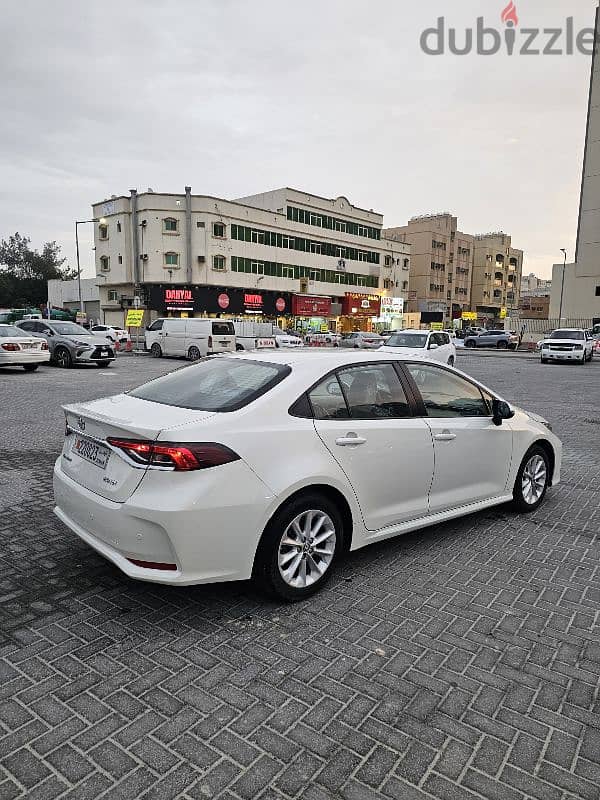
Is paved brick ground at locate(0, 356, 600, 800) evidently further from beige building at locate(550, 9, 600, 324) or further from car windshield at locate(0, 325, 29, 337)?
beige building at locate(550, 9, 600, 324)

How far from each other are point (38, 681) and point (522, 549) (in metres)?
3.49

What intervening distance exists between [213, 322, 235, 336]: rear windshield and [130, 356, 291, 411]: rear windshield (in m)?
21.3

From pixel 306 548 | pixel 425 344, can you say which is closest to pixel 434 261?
pixel 425 344

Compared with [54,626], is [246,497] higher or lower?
higher

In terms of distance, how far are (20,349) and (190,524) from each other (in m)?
16.4

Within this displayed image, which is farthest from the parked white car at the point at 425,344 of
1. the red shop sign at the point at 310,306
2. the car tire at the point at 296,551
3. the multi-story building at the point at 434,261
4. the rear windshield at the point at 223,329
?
the multi-story building at the point at 434,261

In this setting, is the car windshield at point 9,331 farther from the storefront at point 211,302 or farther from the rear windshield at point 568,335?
the storefront at point 211,302

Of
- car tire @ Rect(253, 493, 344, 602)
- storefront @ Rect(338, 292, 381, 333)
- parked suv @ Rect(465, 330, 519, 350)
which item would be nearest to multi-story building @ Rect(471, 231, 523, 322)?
storefront @ Rect(338, 292, 381, 333)

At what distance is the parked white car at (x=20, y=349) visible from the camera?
55.6 feet

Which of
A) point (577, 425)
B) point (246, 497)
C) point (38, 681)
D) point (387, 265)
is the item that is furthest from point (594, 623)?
point (387, 265)

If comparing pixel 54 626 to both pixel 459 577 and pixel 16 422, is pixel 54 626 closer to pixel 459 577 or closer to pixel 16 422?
pixel 459 577

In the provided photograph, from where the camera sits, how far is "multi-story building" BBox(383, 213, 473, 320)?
86.6 meters

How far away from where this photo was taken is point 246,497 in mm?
3121

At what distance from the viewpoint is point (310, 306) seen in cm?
6272
